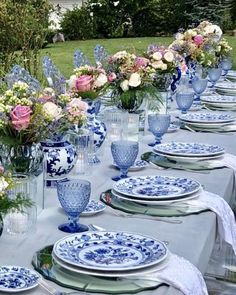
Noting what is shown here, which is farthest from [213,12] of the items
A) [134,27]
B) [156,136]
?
[156,136]

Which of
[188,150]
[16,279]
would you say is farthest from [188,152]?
[16,279]

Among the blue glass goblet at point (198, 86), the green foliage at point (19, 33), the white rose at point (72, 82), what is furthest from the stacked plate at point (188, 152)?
the green foliage at point (19, 33)

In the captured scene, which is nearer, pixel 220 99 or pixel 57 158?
pixel 57 158

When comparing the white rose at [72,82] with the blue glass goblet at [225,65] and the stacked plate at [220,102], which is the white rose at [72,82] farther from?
the blue glass goblet at [225,65]

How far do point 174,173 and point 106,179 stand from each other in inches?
9.4

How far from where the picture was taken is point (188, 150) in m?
2.40

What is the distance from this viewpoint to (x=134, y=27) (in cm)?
1659

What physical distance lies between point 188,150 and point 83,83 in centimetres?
45

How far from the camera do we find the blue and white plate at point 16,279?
1.27 metres

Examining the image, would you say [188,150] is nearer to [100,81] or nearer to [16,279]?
[100,81]

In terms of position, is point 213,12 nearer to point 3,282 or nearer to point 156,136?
point 156,136

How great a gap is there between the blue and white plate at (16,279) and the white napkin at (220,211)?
24.7 inches

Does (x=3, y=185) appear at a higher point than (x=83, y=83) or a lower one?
lower

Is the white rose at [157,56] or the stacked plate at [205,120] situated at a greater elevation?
the white rose at [157,56]
